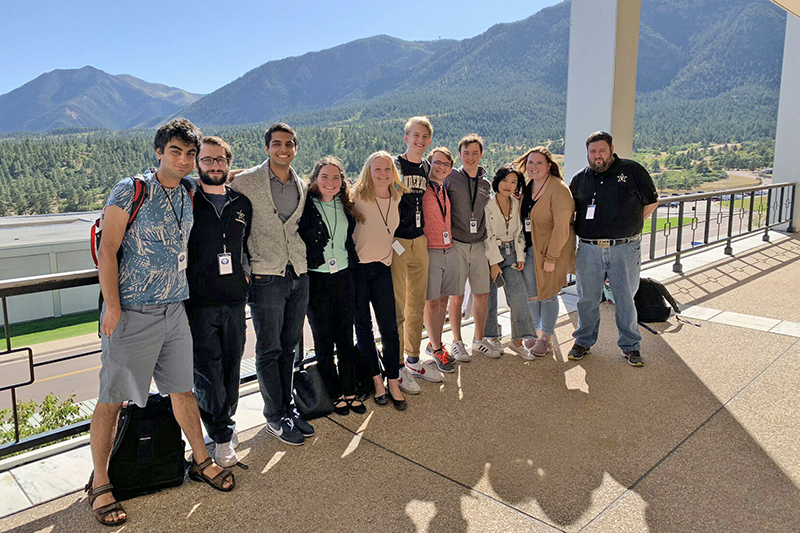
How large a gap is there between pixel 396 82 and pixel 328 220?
138 meters

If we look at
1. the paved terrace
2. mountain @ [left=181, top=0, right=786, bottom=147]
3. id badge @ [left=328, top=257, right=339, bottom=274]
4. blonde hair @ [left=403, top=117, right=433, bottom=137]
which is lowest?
the paved terrace

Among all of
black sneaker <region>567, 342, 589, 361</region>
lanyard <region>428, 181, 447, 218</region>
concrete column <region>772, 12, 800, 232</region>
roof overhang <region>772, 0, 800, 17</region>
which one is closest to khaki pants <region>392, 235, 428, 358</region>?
lanyard <region>428, 181, 447, 218</region>

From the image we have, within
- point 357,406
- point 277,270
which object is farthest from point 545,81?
point 277,270

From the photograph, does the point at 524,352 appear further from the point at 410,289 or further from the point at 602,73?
the point at 602,73

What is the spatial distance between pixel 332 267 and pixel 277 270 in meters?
0.36

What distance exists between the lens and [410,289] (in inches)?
136

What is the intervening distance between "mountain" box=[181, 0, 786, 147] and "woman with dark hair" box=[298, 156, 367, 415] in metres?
55.4

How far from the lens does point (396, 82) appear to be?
133 meters

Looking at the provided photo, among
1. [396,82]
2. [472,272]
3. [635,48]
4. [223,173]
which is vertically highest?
[396,82]

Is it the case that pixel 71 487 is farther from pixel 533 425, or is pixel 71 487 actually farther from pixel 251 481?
pixel 533 425

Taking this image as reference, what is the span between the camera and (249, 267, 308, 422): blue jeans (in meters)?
2.67

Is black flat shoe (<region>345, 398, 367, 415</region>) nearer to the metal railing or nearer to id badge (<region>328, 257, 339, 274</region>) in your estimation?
the metal railing

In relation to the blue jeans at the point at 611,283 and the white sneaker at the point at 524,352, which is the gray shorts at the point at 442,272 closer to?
the white sneaker at the point at 524,352

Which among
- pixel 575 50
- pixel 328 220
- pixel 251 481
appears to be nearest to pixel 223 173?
→ pixel 328 220
